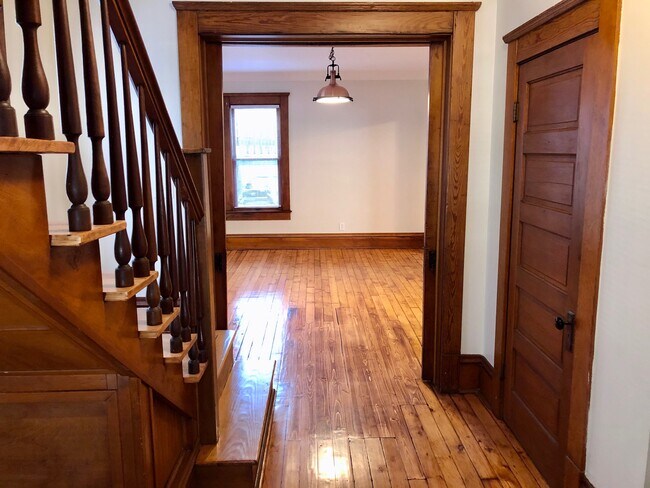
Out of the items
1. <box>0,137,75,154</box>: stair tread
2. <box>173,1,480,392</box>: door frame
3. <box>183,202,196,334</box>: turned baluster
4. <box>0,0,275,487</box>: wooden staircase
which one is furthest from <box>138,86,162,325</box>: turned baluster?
<box>173,1,480,392</box>: door frame

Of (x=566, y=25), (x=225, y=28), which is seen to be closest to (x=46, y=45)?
(x=225, y=28)

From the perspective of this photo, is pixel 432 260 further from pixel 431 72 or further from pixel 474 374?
pixel 431 72

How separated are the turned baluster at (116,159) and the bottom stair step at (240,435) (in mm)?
1123

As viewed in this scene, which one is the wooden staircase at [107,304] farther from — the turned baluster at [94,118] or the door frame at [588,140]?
the door frame at [588,140]

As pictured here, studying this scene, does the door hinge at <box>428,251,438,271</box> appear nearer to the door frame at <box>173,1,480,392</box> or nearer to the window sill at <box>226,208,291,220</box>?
the door frame at <box>173,1,480,392</box>

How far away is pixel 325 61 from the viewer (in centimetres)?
667

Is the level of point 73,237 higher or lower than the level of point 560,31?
lower

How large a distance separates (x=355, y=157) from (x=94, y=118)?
22.1 ft

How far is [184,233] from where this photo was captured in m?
2.06

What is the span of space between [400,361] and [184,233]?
7.19ft

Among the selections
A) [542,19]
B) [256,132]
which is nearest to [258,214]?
[256,132]

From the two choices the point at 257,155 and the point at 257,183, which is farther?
the point at 257,183

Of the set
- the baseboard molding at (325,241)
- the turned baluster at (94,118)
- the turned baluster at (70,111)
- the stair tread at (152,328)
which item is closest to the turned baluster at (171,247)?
the stair tread at (152,328)

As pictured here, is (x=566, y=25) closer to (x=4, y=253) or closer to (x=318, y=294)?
(x=4, y=253)
